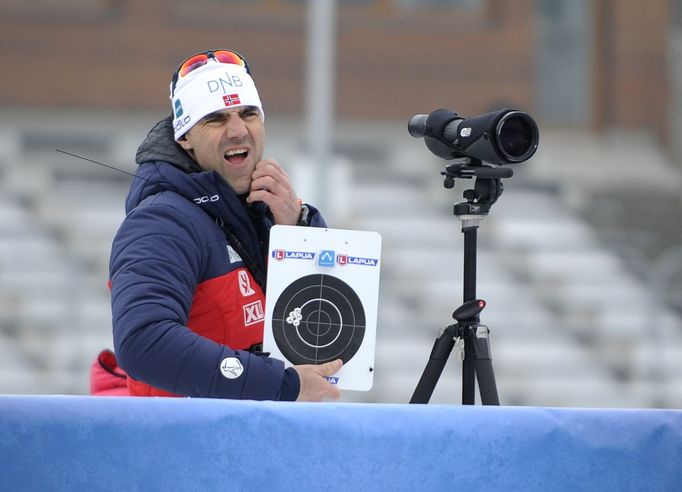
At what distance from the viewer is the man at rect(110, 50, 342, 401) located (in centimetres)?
249

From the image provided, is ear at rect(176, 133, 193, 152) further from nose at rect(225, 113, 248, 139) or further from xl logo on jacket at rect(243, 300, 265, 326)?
xl logo on jacket at rect(243, 300, 265, 326)

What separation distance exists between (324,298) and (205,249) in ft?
1.02

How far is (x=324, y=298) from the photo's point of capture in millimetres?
2586

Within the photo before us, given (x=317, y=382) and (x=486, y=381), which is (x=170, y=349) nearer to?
(x=317, y=382)

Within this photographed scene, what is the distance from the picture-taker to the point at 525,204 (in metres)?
11.9

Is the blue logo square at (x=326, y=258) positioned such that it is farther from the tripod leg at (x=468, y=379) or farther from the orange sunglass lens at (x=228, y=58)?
the orange sunglass lens at (x=228, y=58)

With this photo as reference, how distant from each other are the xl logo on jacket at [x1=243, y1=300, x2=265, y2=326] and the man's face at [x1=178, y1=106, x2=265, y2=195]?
0.85 ft

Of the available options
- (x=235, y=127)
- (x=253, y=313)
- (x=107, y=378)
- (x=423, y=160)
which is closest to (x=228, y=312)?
(x=253, y=313)

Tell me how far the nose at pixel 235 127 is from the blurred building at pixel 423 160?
540 centimetres

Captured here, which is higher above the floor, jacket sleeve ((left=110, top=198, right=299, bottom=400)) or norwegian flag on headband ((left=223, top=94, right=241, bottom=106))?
norwegian flag on headband ((left=223, top=94, right=241, bottom=106))

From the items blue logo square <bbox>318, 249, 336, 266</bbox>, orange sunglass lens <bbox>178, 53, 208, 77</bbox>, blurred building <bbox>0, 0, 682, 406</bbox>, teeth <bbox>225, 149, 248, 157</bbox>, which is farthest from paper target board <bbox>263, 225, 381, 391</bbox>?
blurred building <bbox>0, 0, 682, 406</bbox>

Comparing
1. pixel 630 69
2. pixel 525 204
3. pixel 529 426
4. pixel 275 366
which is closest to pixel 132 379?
pixel 275 366

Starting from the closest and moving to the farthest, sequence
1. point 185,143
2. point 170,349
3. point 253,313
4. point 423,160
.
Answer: point 170,349, point 253,313, point 185,143, point 423,160

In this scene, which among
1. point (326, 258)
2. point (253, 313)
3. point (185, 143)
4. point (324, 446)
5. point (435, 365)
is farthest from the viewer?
point (185, 143)
